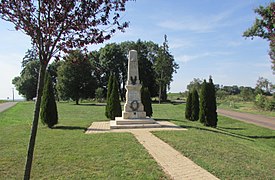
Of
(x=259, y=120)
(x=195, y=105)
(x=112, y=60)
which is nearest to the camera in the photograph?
(x=195, y=105)

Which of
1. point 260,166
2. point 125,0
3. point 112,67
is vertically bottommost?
point 260,166

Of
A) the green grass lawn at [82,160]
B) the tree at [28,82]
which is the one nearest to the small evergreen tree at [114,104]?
the green grass lawn at [82,160]

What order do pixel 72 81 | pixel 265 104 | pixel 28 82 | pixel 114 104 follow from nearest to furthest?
pixel 114 104 → pixel 265 104 → pixel 72 81 → pixel 28 82

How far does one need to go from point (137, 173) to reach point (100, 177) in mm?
797

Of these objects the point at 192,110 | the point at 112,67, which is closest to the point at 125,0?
the point at 192,110

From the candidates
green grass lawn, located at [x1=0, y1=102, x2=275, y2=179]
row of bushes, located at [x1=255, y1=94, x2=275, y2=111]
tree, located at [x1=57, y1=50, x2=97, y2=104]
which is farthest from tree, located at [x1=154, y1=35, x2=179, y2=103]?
green grass lawn, located at [x1=0, y1=102, x2=275, y2=179]

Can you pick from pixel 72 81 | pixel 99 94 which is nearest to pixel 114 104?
pixel 72 81

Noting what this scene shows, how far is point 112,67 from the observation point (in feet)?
158

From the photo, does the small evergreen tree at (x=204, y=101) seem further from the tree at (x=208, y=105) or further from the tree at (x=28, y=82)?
the tree at (x=28, y=82)

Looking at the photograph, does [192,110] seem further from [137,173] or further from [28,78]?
[28,78]

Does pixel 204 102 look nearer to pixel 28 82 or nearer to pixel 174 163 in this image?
pixel 174 163

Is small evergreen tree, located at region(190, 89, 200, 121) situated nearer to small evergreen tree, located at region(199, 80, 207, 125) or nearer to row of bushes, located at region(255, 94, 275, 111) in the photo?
small evergreen tree, located at region(199, 80, 207, 125)

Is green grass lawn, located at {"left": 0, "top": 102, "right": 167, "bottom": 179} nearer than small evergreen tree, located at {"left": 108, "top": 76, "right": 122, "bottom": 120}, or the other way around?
green grass lawn, located at {"left": 0, "top": 102, "right": 167, "bottom": 179}

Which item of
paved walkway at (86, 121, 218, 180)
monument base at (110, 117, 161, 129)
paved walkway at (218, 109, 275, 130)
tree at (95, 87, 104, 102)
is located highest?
tree at (95, 87, 104, 102)
